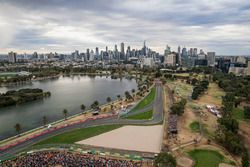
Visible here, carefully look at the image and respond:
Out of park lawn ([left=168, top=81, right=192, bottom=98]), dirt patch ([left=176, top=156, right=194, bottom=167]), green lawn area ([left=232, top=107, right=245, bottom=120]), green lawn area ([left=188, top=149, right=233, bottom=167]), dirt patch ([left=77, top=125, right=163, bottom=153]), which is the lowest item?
green lawn area ([left=188, top=149, right=233, bottom=167])

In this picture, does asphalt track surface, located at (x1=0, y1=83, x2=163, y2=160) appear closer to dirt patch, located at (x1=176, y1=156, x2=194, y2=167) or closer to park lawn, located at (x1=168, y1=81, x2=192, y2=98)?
dirt patch, located at (x1=176, y1=156, x2=194, y2=167)

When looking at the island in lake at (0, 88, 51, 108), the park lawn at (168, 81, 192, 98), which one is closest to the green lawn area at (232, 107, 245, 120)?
the park lawn at (168, 81, 192, 98)

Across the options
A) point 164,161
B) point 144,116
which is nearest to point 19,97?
point 144,116

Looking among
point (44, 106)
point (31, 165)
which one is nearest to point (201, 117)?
point (31, 165)

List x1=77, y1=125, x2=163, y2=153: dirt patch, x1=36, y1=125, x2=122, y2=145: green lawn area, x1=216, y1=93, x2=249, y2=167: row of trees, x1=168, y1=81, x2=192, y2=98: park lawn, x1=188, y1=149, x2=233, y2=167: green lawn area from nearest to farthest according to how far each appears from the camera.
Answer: x1=188, y1=149, x2=233, y2=167: green lawn area
x1=216, y1=93, x2=249, y2=167: row of trees
x1=77, y1=125, x2=163, y2=153: dirt patch
x1=36, y1=125, x2=122, y2=145: green lawn area
x1=168, y1=81, x2=192, y2=98: park lawn

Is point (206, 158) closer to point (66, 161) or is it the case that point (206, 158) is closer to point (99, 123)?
point (66, 161)

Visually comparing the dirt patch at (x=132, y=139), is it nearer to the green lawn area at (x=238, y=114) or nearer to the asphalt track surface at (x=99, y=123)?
the asphalt track surface at (x=99, y=123)
